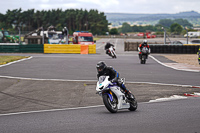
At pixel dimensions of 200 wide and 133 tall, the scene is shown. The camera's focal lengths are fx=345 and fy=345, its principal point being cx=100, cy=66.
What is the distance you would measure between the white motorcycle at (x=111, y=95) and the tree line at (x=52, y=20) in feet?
388

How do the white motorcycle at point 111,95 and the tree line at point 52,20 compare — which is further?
the tree line at point 52,20

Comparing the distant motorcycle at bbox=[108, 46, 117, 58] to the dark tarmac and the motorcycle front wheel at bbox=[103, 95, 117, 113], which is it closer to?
the dark tarmac

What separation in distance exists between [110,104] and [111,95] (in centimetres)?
23

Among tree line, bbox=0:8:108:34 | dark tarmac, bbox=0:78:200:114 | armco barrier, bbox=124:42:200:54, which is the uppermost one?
tree line, bbox=0:8:108:34

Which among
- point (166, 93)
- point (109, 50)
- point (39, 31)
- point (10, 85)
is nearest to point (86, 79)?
point (10, 85)

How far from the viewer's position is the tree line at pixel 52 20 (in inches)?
5261

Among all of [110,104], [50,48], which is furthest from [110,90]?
[50,48]

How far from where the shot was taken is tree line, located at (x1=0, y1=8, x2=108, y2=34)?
133625 millimetres

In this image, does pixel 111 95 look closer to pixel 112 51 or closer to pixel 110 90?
pixel 110 90

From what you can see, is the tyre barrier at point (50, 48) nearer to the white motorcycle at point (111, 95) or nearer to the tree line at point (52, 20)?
the white motorcycle at point (111, 95)

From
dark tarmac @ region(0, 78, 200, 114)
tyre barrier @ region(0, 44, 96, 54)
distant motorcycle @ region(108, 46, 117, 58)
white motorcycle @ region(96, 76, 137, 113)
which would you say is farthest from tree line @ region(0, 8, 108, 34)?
white motorcycle @ region(96, 76, 137, 113)

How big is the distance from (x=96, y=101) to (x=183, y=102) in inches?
107

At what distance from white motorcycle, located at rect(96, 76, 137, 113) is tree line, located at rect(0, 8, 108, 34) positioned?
118 meters

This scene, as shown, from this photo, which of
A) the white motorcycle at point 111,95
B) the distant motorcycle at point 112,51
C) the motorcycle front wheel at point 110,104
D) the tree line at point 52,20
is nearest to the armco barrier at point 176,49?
the distant motorcycle at point 112,51
